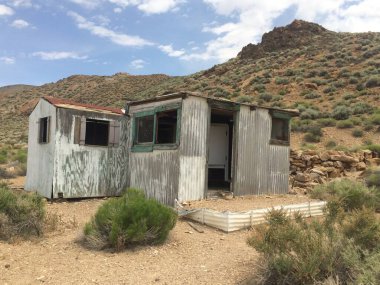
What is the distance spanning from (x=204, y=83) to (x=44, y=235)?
33584mm

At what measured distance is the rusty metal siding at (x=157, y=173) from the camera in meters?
10.5

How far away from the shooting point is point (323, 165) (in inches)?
627

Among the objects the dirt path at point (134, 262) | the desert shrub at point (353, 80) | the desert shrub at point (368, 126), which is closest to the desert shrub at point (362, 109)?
the desert shrub at point (368, 126)

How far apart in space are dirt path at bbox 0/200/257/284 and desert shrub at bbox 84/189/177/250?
7.9 inches

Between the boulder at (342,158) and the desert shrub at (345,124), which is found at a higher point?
the desert shrub at (345,124)

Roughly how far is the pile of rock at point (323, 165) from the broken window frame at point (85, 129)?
21.7 feet

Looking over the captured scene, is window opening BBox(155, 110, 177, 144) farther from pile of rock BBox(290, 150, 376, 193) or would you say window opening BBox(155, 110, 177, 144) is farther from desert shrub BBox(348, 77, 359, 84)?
desert shrub BBox(348, 77, 359, 84)

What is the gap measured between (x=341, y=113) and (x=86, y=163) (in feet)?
57.2

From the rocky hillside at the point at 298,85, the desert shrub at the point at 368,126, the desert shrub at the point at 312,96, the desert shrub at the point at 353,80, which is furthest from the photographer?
the desert shrub at the point at 353,80

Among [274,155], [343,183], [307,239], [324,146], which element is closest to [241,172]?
[274,155]

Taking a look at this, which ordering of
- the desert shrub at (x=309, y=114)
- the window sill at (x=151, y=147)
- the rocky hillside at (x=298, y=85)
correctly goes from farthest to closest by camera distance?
the desert shrub at (x=309, y=114)
the rocky hillside at (x=298, y=85)
the window sill at (x=151, y=147)

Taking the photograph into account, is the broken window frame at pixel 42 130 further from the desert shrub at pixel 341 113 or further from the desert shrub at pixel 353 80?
the desert shrub at pixel 353 80

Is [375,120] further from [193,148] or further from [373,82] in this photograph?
[193,148]

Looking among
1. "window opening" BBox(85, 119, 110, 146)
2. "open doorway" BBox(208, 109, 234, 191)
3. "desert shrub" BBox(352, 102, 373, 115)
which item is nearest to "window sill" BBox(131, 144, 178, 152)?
"window opening" BBox(85, 119, 110, 146)
